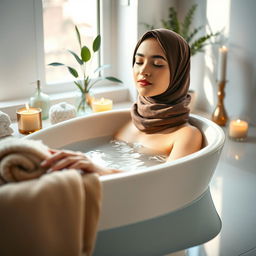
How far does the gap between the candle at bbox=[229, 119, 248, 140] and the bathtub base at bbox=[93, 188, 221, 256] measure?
92 centimetres

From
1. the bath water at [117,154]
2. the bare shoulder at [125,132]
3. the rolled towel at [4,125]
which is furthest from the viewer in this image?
the rolled towel at [4,125]

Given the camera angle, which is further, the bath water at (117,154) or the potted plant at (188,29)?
the potted plant at (188,29)

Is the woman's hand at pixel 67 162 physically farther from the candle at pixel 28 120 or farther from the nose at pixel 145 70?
the candle at pixel 28 120

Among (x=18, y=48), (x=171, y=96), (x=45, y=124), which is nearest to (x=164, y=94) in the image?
(x=171, y=96)

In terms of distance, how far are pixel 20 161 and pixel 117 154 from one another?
0.89 m

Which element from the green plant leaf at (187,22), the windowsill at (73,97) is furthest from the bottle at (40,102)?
the green plant leaf at (187,22)

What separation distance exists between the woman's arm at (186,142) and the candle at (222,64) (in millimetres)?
973

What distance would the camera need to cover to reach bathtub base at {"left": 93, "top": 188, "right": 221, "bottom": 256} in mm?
1611

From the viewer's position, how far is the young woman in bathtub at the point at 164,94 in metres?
1.95

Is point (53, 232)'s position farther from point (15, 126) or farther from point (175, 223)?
point (15, 126)

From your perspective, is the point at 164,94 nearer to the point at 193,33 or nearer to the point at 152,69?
the point at 152,69

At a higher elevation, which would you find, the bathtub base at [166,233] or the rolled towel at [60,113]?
the rolled towel at [60,113]

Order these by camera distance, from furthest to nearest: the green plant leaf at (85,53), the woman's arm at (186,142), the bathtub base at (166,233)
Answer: the green plant leaf at (85,53) < the woman's arm at (186,142) < the bathtub base at (166,233)

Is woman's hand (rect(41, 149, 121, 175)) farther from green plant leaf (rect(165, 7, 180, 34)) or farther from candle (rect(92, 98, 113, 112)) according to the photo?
green plant leaf (rect(165, 7, 180, 34))
